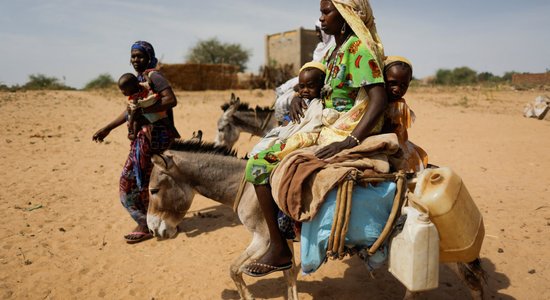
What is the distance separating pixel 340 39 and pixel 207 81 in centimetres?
2107

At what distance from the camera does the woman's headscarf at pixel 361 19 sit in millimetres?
2412

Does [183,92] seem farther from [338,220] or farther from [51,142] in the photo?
[338,220]

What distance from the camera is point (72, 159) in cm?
873

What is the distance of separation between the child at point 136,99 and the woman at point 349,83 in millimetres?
2144

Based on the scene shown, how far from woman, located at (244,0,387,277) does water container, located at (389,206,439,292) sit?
2.02 ft

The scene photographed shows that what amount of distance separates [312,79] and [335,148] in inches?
23.1

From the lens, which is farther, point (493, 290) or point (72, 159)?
point (72, 159)

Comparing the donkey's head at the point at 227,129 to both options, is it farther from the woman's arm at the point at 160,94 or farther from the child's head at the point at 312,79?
the child's head at the point at 312,79

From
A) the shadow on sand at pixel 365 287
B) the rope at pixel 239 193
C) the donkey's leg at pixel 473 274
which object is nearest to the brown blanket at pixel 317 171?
the rope at pixel 239 193

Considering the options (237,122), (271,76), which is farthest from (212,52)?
(237,122)

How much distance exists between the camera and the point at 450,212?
2041mm

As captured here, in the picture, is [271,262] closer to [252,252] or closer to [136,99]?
[252,252]

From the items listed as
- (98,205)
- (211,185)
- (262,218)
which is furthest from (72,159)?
(262,218)

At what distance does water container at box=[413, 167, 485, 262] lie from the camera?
6.72 feet
